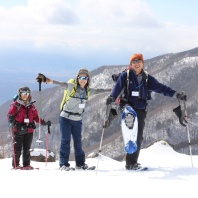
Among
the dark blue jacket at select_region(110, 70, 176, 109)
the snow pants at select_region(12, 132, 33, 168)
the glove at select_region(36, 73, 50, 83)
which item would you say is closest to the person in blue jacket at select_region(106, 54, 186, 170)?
the dark blue jacket at select_region(110, 70, 176, 109)

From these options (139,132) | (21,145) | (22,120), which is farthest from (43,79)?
(139,132)

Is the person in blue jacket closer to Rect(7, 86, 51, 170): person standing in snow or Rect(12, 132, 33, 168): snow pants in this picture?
Rect(7, 86, 51, 170): person standing in snow

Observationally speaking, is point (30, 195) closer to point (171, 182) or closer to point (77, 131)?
point (171, 182)

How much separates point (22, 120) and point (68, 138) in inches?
59.1

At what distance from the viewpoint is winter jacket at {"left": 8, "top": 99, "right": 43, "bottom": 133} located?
28.8 ft

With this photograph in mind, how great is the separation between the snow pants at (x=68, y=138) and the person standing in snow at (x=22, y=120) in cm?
110

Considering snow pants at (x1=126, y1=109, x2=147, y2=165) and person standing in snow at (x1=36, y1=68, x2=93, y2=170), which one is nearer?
snow pants at (x1=126, y1=109, x2=147, y2=165)

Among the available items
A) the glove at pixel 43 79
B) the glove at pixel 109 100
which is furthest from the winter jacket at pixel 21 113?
the glove at pixel 109 100

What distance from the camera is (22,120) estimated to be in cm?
888

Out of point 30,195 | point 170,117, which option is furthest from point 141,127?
point 170,117

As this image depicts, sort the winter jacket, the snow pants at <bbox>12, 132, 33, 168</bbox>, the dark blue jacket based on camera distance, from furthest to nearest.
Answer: the snow pants at <bbox>12, 132, 33, 168</bbox>
the winter jacket
the dark blue jacket

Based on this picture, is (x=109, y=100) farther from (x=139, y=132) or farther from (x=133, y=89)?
(x=139, y=132)

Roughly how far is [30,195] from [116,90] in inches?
143

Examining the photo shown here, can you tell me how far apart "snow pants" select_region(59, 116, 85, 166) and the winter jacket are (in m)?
1.09
